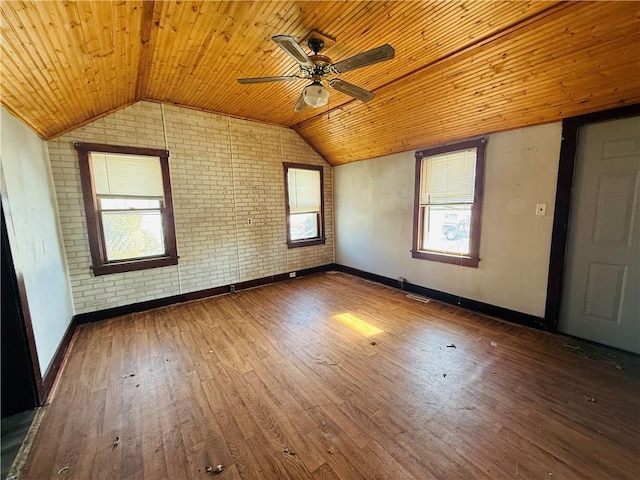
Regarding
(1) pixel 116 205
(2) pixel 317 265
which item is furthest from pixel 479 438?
(1) pixel 116 205

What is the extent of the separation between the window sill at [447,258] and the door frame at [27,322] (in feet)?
15.2

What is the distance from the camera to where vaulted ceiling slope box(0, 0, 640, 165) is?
5.84 ft

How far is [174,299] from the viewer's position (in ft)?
13.5

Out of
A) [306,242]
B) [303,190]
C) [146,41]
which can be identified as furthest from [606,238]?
[146,41]

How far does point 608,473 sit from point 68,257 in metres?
5.41

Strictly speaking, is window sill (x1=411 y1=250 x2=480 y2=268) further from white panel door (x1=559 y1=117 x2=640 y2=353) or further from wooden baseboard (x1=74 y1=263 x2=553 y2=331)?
white panel door (x1=559 y1=117 x2=640 y2=353)

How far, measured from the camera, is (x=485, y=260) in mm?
3529

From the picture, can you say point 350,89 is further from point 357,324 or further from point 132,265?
point 132,265

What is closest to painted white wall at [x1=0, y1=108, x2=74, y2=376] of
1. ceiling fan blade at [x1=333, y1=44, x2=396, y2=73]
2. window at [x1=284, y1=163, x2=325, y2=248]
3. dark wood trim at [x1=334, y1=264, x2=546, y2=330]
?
ceiling fan blade at [x1=333, y1=44, x2=396, y2=73]

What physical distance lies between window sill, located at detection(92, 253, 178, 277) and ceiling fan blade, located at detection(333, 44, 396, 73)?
361cm

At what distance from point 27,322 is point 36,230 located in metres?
1.00

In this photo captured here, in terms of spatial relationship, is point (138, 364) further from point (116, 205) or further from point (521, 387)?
point (521, 387)

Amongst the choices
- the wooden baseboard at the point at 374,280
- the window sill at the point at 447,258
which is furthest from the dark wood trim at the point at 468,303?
the window sill at the point at 447,258

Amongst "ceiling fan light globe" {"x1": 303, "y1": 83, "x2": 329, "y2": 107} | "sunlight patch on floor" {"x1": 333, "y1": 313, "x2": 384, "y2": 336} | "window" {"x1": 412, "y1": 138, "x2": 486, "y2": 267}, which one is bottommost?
"sunlight patch on floor" {"x1": 333, "y1": 313, "x2": 384, "y2": 336}
